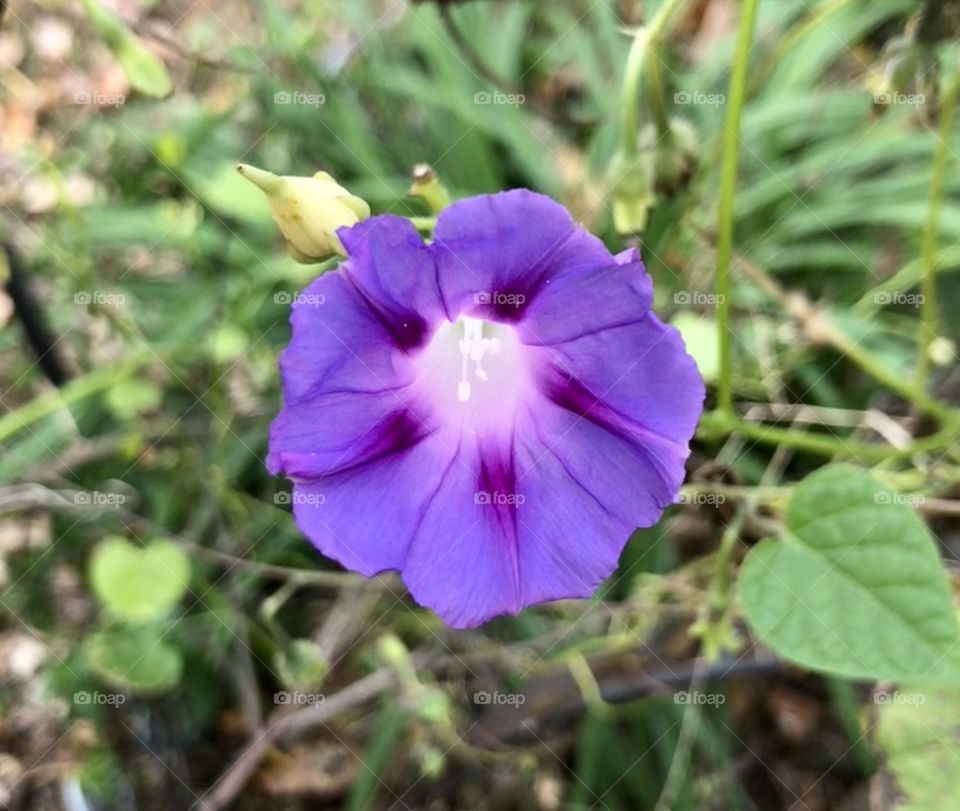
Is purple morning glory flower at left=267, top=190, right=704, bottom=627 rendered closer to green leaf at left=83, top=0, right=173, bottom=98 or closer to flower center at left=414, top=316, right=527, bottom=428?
flower center at left=414, top=316, right=527, bottom=428

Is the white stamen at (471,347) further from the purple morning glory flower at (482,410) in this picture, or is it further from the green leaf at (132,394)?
the green leaf at (132,394)

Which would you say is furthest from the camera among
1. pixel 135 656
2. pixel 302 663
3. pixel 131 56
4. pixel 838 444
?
pixel 135 656

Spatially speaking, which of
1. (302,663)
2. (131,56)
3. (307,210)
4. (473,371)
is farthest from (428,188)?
(302,663)

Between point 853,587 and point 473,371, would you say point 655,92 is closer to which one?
point 473,371

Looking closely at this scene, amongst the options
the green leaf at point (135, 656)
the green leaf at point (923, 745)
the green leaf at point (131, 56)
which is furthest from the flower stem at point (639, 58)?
the green leaf at point (135, 656)

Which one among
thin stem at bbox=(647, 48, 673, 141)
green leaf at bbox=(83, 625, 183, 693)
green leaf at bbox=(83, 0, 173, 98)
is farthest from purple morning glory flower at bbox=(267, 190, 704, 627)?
green leaf at bbox=(83, 625, 183, 693)

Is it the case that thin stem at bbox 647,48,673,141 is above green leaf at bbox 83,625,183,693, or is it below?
above
